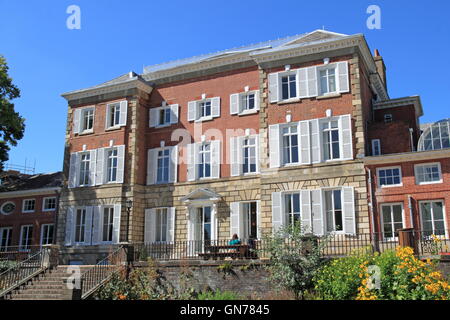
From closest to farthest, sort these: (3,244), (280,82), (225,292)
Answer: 1. (225,292)
2. (280,82)
3. (3,244)

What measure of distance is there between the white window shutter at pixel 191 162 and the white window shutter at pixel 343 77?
862 cm

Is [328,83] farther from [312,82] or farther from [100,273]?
[100,273]

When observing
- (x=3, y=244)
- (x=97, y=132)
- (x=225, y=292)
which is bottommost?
(x=225, y=292)

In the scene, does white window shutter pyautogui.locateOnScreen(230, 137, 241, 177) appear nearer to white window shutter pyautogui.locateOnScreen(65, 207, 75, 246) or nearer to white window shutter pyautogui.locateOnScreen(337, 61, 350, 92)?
white window shutter pyautogui.locateOnScreen(337, 61, 350, 92)

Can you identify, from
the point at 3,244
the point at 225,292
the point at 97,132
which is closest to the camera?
the point at 225,292

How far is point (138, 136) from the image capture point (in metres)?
28.0

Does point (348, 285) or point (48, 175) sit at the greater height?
point (48, 175)

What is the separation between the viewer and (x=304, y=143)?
23.2 meters

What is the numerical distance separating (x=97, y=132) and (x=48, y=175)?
771 cm

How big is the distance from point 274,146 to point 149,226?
872 centimetres

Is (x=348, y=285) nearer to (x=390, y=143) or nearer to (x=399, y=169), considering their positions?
(x=399, y=169)

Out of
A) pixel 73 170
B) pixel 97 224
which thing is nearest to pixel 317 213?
pixel 97 224

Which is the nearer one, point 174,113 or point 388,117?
point 388,117

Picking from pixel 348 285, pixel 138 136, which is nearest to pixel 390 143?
pixel 348 285
